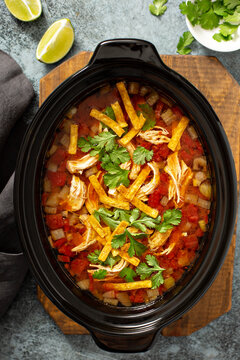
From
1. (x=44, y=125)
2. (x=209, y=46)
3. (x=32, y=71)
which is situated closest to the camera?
(x=44, y=125)

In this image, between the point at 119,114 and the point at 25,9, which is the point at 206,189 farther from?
the point at 25,9

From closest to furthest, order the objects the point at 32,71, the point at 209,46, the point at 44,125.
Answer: the point at 44,125, the point at 209,46, the point at 32,71

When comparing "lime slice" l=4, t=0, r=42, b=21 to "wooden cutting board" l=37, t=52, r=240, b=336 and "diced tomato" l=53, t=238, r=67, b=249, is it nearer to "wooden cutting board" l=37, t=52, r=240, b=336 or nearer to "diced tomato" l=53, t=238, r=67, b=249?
"wooden cutting board" l=37, t=52, r=240, b=336

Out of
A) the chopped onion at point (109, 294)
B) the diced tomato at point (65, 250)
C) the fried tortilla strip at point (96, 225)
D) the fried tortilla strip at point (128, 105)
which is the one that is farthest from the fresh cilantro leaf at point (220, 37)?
the chopped onion at point (109, 294)

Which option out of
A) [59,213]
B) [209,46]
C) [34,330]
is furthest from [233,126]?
[34,330]

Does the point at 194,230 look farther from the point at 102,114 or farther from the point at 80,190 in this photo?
the point at 102,114

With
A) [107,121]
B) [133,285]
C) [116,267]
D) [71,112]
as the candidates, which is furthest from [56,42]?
[133,285]
